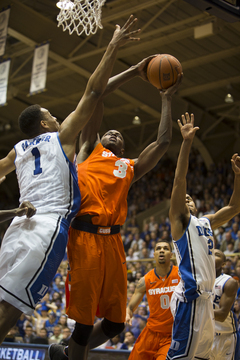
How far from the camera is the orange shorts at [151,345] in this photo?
4.68 metres

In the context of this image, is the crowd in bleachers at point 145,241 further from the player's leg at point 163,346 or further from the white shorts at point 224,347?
the white shorts at point 224,347

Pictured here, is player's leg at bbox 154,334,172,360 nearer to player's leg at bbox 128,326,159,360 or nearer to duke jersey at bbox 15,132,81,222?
player's leg at bbox 128,326,159,360

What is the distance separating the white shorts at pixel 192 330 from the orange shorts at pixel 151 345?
1053mm

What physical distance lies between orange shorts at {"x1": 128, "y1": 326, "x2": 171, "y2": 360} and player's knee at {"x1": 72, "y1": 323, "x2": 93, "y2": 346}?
58.6 inches

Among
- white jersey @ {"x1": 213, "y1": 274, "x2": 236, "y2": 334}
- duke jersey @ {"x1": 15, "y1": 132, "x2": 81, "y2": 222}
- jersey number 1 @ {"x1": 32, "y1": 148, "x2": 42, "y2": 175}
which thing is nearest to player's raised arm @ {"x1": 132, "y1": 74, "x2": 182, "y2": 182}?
duke jersey @ {"x1": 15, "y1": 132, "x2": 81, "y2": 222}

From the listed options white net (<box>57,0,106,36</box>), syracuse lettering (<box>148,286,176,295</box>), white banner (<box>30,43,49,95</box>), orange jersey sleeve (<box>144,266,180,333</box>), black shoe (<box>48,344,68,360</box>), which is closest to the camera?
black shoe (<box>48,344,68,360</box>)

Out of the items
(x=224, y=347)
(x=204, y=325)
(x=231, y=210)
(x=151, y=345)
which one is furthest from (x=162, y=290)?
(x=204, y=325)

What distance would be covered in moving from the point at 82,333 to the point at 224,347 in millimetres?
2670

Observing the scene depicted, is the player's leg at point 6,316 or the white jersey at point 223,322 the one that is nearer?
the player's leg at point 6,316

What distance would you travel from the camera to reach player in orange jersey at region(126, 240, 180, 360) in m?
4.71

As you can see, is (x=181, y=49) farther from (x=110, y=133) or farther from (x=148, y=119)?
(x=110, y=133)

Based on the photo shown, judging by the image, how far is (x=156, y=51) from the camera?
13180 millimetres

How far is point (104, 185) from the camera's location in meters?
3.72

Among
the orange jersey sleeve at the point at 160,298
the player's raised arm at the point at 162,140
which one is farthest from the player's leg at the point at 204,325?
the player's raised arm at the point at 162,140
